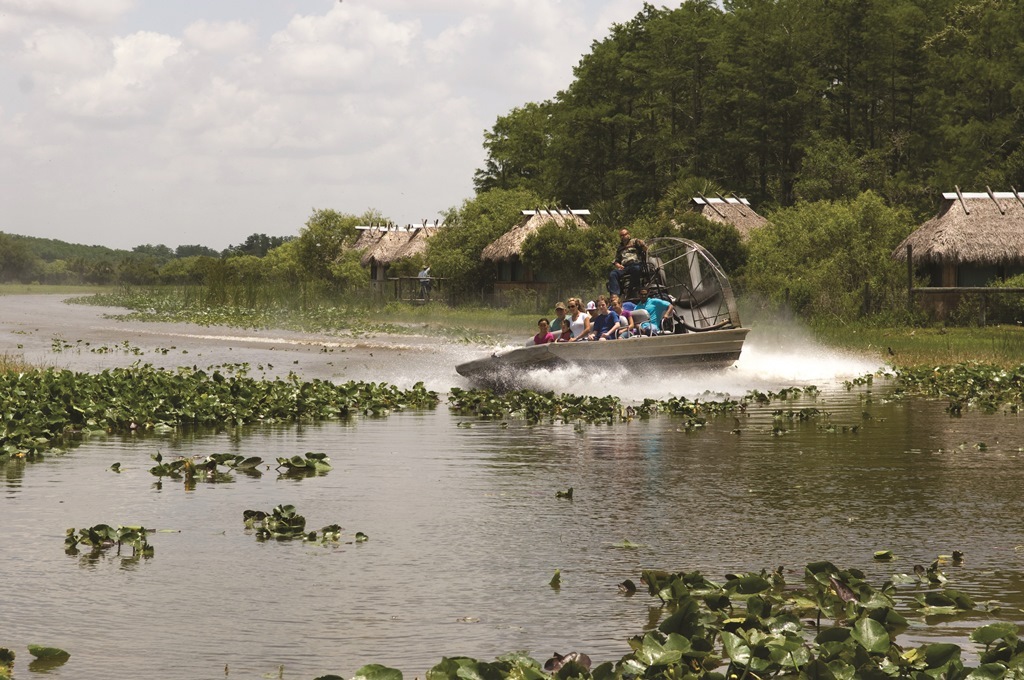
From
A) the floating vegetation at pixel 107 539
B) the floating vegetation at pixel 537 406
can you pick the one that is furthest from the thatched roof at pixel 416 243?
the floating vegetation at pixel 107 539

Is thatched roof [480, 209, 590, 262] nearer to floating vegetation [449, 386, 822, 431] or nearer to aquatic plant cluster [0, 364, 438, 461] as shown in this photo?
floating vegetation [449, 386, 822, 431]

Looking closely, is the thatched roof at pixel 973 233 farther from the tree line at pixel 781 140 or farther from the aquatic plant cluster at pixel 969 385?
the aquatic plant cluster at pixel 969 385

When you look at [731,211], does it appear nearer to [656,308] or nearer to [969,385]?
[969,385]

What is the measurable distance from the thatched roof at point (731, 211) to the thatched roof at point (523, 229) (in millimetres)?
6219

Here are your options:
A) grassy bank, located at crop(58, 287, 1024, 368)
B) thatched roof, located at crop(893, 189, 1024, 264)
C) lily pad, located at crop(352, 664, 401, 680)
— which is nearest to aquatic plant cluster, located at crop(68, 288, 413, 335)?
grassy bank, located at crop(58, 287, 1024, 368)

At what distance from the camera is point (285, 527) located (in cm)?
1069

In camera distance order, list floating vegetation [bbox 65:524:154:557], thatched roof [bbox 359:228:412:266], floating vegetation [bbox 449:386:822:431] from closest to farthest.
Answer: floating vegetation [bbox 65:524:154:557]
floating vegetation [bbox 449:386:822:431]
thatched roof [bbox 359:228:412:266]

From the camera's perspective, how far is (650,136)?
69.9m

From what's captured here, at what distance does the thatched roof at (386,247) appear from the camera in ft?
279

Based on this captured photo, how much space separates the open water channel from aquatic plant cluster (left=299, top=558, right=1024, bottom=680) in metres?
0.31

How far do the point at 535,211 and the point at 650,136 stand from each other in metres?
9.56

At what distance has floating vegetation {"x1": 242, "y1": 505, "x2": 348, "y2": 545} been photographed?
10.5 metres

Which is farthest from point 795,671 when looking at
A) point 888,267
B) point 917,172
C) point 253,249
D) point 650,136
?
point 253,249

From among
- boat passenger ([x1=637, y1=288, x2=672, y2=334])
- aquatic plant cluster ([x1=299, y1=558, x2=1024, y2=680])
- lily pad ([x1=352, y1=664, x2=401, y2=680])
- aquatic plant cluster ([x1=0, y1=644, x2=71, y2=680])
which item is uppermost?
boat passenger ([x1=637, y1=288, x2=672, y2=334])
